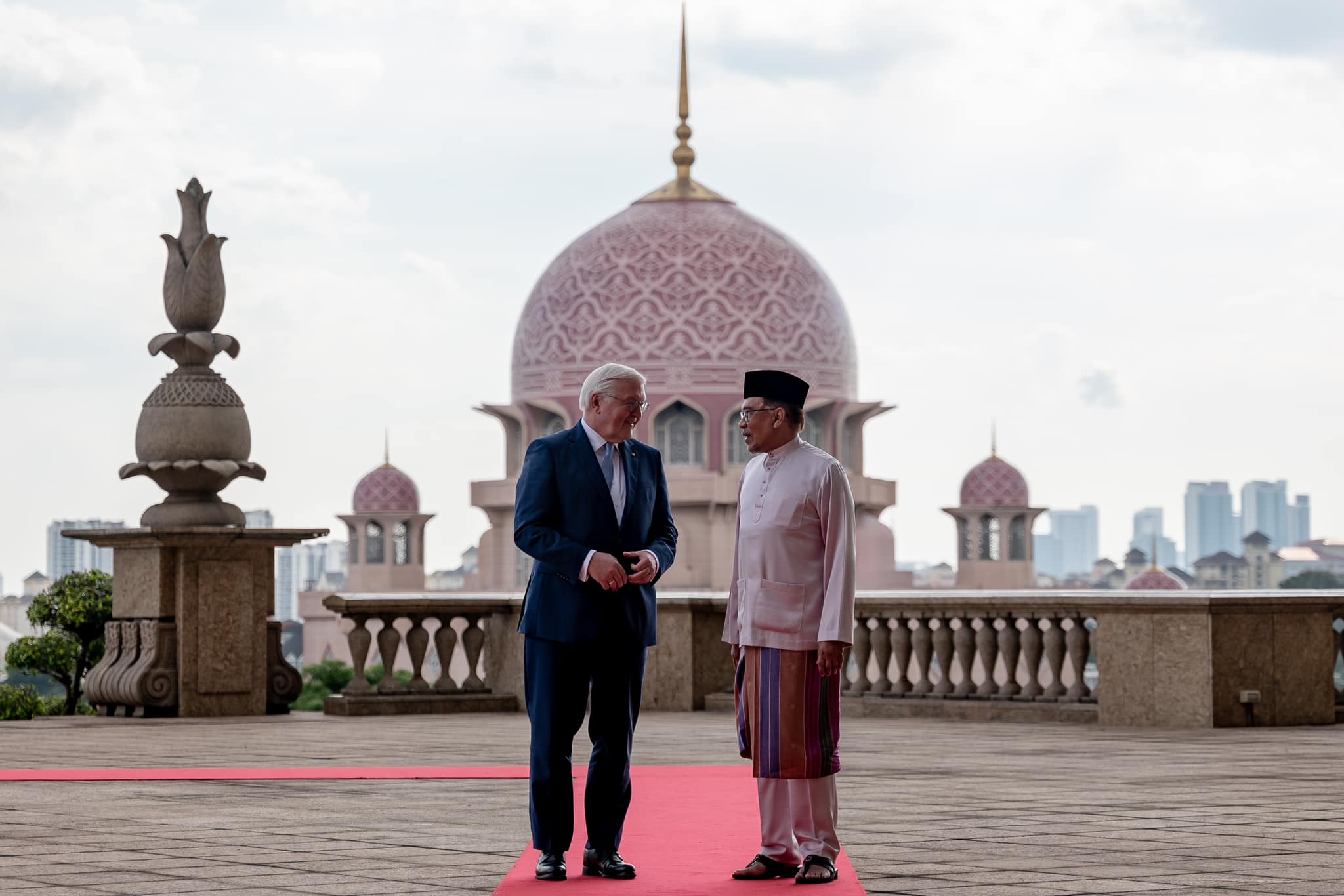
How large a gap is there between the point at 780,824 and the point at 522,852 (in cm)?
89

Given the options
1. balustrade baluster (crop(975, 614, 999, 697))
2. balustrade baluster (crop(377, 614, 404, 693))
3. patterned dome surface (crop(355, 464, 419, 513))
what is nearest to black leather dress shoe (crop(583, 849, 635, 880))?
balustrade baluster (crop(975, 614, 999, 697))

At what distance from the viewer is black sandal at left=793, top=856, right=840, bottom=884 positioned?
19.3 ft

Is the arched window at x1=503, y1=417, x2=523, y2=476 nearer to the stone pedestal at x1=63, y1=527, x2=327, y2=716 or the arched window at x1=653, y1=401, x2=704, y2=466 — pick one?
the arched window at x1=653, y1=401, x2=704, y2=466

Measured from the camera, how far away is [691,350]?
4712 centimetres

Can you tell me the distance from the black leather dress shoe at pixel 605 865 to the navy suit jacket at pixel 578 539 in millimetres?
577

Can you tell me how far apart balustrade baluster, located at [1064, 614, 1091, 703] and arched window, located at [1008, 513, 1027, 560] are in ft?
133

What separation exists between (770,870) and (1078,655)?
7.75 meters

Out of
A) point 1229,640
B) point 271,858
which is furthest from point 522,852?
point 1229,640

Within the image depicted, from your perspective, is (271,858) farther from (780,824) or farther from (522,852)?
(780,824)

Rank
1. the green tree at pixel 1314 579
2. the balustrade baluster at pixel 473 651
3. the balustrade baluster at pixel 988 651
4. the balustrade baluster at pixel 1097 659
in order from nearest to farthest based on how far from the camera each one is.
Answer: the balustrade baluster at pixel 1097 659, the balustrade baluster at pixel 988 651, the balustrade baluster at pixel 473 651, the green tree at pixel 1314 579

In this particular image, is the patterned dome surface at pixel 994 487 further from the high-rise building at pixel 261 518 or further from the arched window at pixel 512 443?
the high-rise building at pixel 261 518

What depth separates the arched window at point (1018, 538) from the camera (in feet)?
177

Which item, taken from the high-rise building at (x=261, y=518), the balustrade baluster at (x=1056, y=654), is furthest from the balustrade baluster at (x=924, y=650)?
the high-rise building at (x=261, y=518)

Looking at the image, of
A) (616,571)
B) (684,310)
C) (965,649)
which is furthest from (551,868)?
(684,310)
